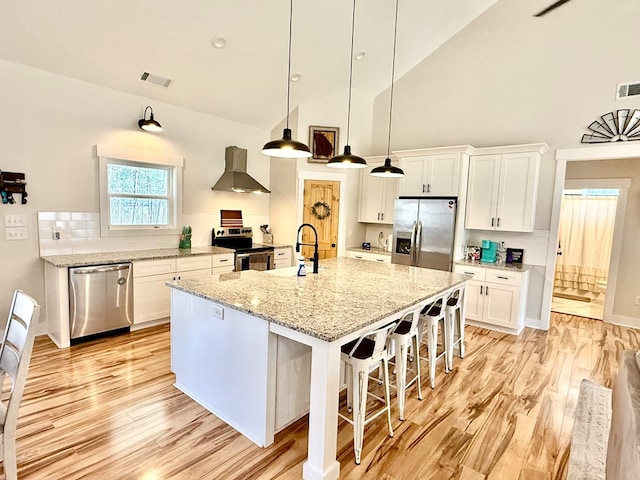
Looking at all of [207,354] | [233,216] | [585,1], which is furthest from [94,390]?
[585,1]

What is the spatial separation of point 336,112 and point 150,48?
2.90 metres

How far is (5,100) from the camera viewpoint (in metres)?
3.34

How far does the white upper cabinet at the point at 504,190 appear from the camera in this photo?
436cm

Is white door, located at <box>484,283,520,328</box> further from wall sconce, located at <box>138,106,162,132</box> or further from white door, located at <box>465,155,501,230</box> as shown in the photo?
wall sconce, located at <box>138,106,162,132</box>

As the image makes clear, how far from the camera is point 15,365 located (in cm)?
150

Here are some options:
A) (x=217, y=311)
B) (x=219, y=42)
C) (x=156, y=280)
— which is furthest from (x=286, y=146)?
(x=156, y=280)

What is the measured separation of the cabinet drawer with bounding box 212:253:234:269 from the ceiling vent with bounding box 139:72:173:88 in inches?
88.3

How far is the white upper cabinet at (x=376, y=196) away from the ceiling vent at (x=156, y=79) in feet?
10.4

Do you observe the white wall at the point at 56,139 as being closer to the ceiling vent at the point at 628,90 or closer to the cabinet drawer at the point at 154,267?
the cabinet drawer at the point at 154,267

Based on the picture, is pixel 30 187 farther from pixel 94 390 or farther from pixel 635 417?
pixel 635 417

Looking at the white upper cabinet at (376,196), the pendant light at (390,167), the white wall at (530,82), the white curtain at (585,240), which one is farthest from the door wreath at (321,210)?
the white curtain at (585,240)

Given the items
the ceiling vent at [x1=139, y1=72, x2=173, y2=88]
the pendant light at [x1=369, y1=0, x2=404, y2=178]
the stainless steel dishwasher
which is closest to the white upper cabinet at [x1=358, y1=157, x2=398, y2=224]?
the pendant light at [x1=369, y1=0, x2=404, y2=178]

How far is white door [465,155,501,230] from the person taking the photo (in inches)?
182

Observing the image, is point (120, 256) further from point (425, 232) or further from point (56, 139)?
point (425, 232)
